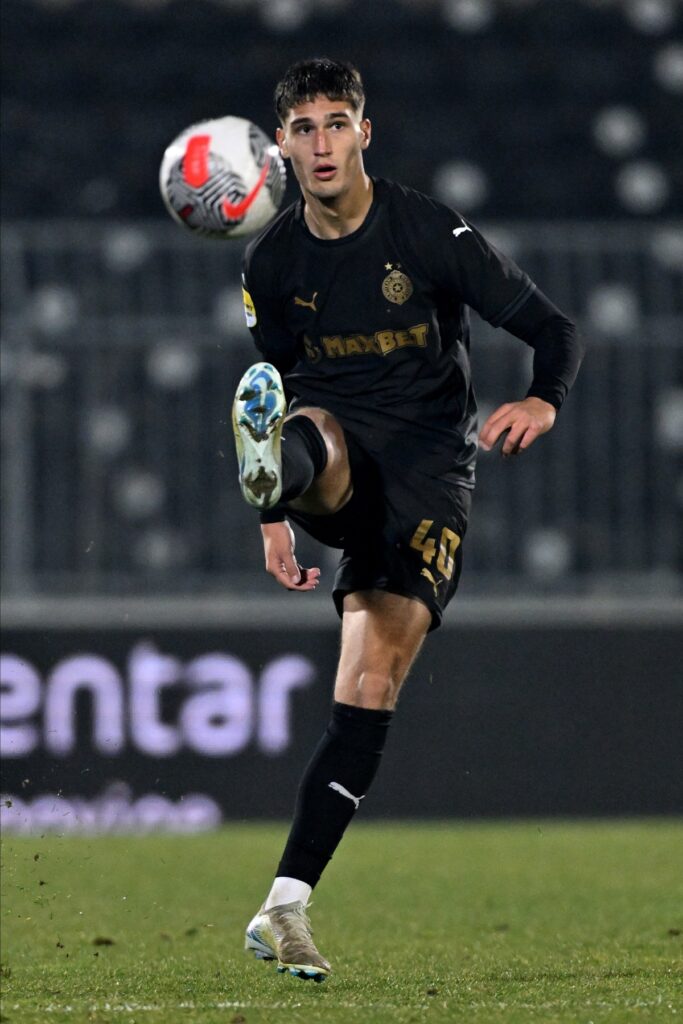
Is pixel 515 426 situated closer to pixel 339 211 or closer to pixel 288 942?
pixel 339 211

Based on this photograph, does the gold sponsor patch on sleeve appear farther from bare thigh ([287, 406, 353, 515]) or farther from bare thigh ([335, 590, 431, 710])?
bare thigh ([335, 590, 431, 710])

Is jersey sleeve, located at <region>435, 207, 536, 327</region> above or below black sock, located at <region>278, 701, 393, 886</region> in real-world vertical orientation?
above

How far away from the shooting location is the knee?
3.91 m

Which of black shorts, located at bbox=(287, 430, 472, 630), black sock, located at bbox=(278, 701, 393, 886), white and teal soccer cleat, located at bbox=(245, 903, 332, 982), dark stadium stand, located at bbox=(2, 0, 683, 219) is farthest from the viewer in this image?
dark stadium stand, located at bbox=(2, 0, 683, 219)

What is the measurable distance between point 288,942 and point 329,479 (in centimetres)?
98

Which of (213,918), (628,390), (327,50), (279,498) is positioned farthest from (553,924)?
(327,50)

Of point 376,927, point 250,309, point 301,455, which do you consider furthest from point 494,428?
point 376,927

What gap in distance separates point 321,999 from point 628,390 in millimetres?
4772

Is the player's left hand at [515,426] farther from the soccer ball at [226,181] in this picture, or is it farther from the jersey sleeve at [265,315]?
the soccer ball at [226,181]

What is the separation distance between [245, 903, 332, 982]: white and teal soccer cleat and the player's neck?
1.49 metres

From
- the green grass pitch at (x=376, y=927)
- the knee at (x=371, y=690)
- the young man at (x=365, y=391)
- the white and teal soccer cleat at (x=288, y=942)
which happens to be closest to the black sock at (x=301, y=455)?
the young man at (x=365, y=391)

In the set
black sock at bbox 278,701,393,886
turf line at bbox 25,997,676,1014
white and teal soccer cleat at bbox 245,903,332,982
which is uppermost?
black sock at bbox 278,701,393,886

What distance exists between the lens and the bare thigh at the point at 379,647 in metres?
3.92

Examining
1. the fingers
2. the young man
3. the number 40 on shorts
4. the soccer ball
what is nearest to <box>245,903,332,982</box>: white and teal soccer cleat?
the young man
